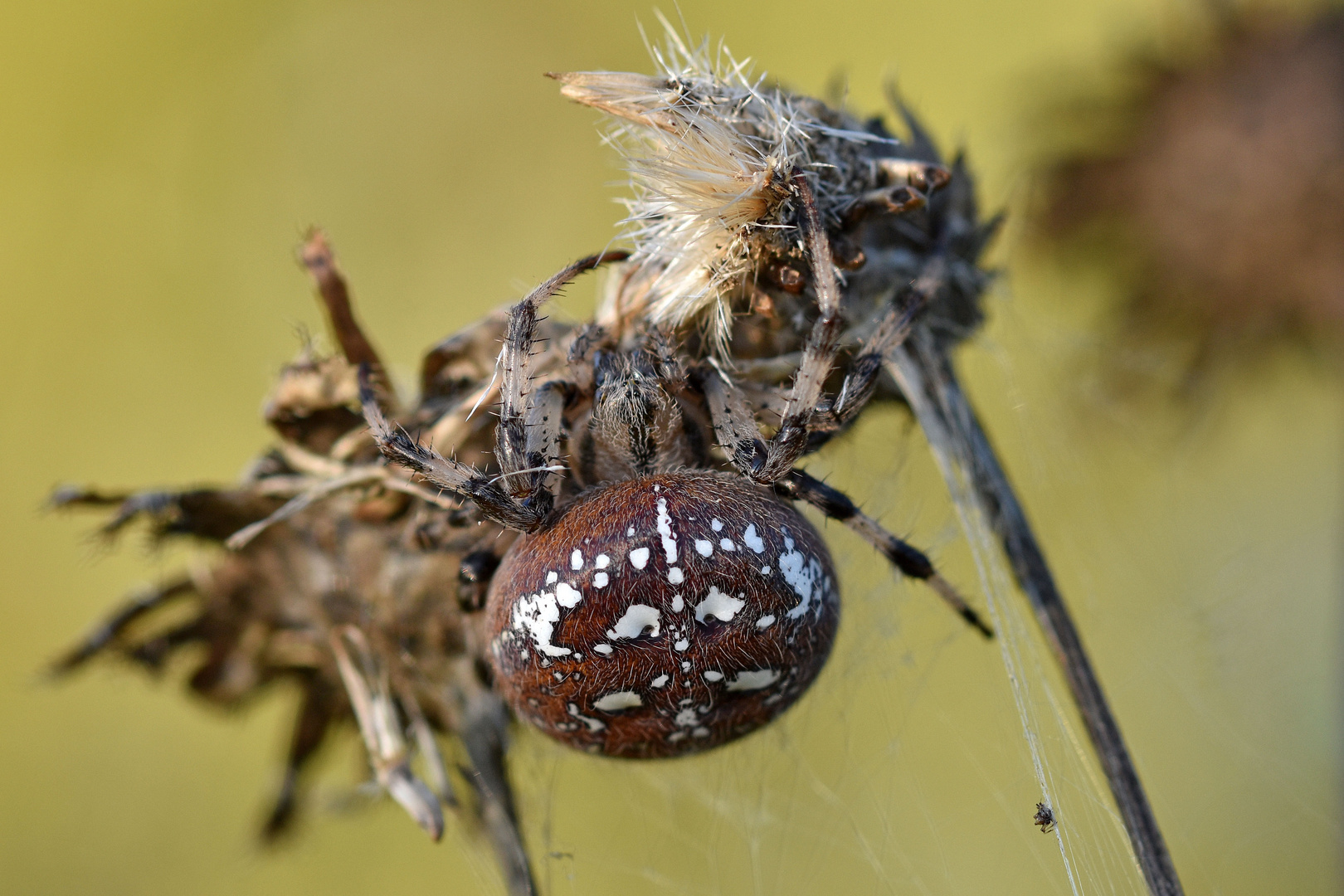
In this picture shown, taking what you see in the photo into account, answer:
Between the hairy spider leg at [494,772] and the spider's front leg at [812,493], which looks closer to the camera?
the spider's front leg at [812,493]

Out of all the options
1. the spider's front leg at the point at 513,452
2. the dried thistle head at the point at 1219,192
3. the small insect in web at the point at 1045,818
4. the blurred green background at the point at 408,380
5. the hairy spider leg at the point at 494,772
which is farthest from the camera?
the blurred green background at the point at 408,380

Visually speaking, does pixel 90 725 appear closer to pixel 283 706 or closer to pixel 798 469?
pixel 283 706

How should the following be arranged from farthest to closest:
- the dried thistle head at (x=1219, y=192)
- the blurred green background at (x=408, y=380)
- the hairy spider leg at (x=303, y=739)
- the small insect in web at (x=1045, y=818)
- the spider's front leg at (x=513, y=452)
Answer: the blurred green background at (x=408, y=380)
the dried thistle head at (x=1219, y=192)
the hairy spider leg at (x=303, y=739)
the spider's front leg at (x=513, y=452)
the small insect in web at (x=1045, y=818)

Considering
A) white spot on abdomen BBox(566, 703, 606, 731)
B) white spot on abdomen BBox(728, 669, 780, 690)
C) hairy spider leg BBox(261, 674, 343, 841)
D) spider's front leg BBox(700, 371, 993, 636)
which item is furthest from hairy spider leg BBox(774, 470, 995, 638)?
hairy spider leg BBox(261, 674, 343, 841)

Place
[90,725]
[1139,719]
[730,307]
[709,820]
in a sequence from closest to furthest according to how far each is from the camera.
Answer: [730,307] → [709,820] → [1139,719] → [90,725]

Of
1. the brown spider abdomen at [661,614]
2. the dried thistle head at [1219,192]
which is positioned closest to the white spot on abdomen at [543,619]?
the brown spider abdomen at [661,614]

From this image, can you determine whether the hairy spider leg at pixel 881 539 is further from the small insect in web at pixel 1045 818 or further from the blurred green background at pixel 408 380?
the blurred green background at pixel 408 380

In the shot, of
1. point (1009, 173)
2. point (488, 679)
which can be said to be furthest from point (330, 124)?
point (488, 679)

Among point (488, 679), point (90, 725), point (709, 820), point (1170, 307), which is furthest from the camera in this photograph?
point (90, 725)
